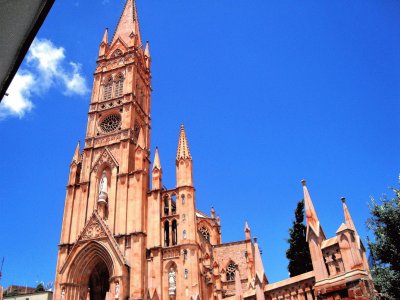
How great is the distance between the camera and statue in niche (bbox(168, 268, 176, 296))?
30.2 metres

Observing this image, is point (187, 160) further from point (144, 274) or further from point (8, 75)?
point (8, 75)

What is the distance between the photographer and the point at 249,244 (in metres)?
44.2

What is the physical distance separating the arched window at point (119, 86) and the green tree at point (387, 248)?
34773 millimetres

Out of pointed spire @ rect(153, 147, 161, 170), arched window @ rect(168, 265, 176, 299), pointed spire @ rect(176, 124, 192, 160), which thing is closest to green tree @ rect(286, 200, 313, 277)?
arched window @ rect(168, 265, 176, 299)

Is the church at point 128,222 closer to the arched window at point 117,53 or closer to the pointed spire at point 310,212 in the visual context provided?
Result: the arched window at point 117,53

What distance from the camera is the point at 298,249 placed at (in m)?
25.8

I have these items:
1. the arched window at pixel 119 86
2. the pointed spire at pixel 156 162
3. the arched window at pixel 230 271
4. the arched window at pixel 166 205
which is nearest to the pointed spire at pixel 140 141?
the pointed spire at pixel 156 162

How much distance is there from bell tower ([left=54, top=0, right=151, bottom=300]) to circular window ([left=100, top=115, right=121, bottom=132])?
0.08 m

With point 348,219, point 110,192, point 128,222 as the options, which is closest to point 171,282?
point 128,222

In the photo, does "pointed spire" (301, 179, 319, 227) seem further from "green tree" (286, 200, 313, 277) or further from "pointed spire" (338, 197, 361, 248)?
"green tree" (286, 200, 313, 277)

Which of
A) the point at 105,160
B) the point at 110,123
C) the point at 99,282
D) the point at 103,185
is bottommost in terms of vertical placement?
the point at 99,282

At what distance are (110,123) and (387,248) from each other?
33.7m

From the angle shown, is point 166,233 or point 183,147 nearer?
point 166,233

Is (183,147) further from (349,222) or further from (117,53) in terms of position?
(349,222)
